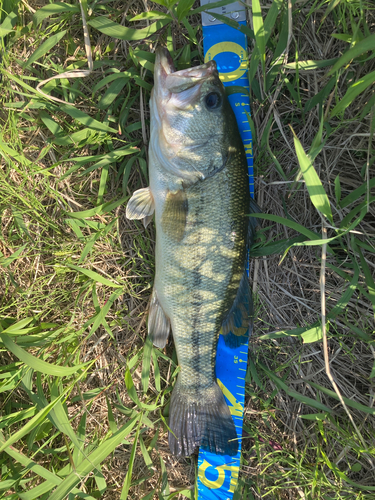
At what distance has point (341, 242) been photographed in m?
2.09

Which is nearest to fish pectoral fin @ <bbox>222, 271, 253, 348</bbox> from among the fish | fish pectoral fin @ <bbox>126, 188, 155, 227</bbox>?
the fish

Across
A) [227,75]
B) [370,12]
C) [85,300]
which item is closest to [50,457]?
[85,300]

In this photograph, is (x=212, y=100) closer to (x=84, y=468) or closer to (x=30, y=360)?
(x=30, y=360)

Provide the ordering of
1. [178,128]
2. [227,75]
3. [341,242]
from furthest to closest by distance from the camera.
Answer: [227,75]
[341,242]
[178,128]

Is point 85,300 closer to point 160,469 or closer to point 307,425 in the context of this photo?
point 160,469

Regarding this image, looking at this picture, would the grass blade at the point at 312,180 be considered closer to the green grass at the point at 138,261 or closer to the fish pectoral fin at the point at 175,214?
the green grass at the point at 138,261

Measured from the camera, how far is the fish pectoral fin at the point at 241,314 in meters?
2.17

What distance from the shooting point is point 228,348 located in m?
2.37

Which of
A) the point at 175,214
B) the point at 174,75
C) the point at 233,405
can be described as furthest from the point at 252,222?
the point at 233,405

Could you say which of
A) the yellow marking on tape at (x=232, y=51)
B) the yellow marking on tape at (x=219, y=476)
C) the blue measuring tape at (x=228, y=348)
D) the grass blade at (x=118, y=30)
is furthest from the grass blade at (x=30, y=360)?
the yellow marking on tape at (x=232, y=51)

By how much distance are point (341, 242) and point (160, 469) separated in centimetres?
220

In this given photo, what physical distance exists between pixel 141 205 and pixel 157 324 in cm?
87

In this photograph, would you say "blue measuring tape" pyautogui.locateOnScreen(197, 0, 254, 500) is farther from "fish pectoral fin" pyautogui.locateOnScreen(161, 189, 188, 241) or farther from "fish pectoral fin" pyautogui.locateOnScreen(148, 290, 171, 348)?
"fish pectoral fin" pyautogui.locateOnScreen(161, 189, 188, 241)

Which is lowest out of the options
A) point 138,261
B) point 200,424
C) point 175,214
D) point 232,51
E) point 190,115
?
point 200,424
